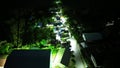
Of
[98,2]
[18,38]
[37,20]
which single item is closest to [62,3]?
[98,2]

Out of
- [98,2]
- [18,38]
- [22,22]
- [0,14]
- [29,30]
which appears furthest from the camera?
[98,2]

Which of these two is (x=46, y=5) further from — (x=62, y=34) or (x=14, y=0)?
(x=62, y=34)

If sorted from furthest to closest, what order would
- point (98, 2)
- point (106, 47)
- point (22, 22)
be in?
point (98, 2) → point (22, 22) → point (106, 47)

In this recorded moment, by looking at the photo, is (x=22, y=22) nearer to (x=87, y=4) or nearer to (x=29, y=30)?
(x=29, y=30)

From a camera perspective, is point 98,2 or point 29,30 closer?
point 29,30

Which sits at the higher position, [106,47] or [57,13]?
[57,13]

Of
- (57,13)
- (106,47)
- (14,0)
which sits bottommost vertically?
(106,47)

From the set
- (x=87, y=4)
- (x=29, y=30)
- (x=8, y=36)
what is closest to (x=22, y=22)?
(x=29, y=30)

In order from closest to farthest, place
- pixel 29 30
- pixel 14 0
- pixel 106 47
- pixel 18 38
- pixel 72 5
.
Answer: pixel 106 47, pixel 18 38, pixel 29 30, pixel 14 0, pixel 72 5

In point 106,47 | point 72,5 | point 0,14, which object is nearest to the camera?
point 106,47
